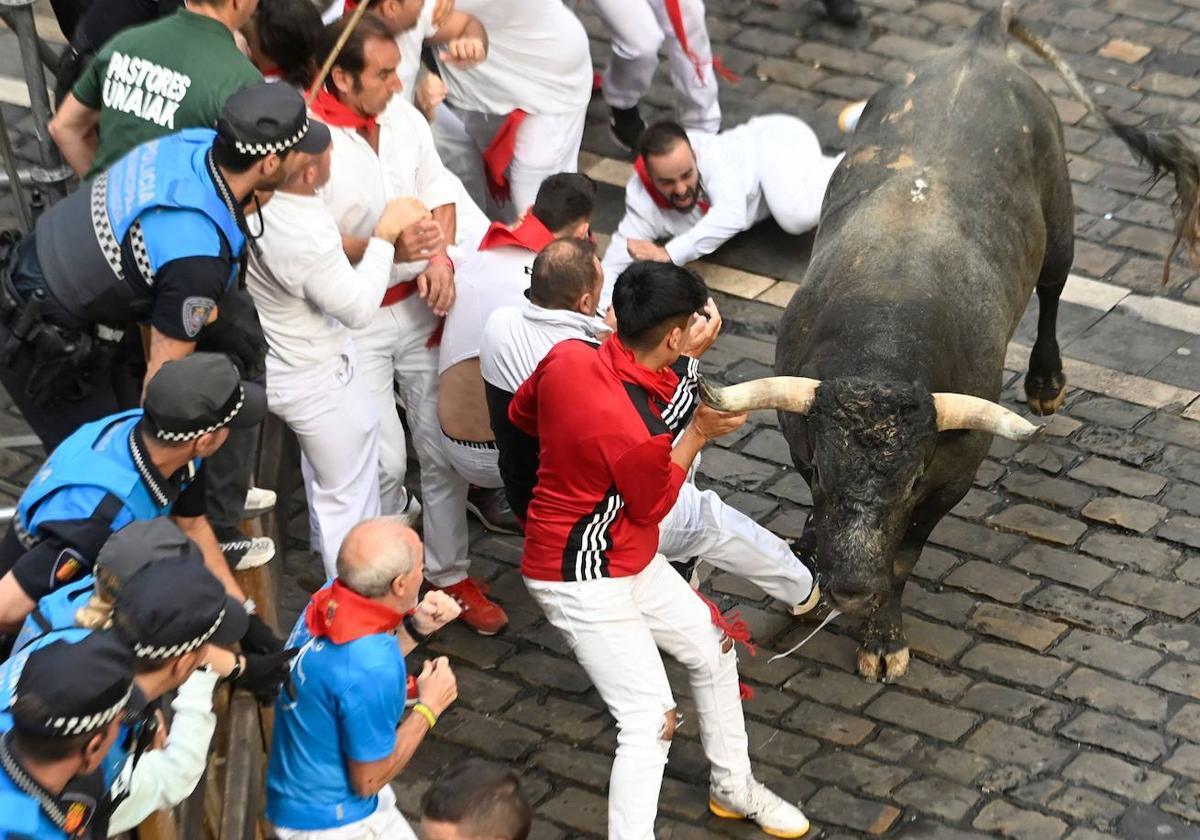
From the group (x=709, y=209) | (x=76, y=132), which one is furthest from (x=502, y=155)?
(x=76, y=132)

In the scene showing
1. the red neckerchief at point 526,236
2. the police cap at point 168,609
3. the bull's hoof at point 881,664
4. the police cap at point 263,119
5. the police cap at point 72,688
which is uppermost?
the police cap at point 263,119

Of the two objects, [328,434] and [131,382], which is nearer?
[131,382]

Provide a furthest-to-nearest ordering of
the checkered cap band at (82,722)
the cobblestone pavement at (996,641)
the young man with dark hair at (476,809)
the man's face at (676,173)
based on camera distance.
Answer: the man's face at (676,173) → the cobblestone pavement at (996,641) → the young man with dark hair at (476,809) → the checkered cap band at (82,722)

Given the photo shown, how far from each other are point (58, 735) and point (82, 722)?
0.19 ft

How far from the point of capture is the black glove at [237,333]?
18.3ft

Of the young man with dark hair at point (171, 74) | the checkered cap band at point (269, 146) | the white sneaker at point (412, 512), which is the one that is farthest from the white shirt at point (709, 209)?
the checkered cap band at point (269, 146)

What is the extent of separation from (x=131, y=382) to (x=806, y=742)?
9.59ft

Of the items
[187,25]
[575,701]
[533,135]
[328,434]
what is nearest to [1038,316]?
[533,135]

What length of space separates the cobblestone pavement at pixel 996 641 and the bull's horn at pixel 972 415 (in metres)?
1.21

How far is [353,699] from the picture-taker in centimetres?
471

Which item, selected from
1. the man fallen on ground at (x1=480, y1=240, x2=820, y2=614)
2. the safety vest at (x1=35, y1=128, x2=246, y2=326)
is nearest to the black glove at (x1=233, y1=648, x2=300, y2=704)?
the safety vest at (x1=35, y1=128, x2=246, y2=326)

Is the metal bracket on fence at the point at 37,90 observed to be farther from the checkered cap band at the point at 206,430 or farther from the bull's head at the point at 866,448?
the bull's head at the point at 866,448

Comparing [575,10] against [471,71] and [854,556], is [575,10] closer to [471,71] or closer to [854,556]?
[471,71]

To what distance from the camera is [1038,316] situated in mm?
8992
